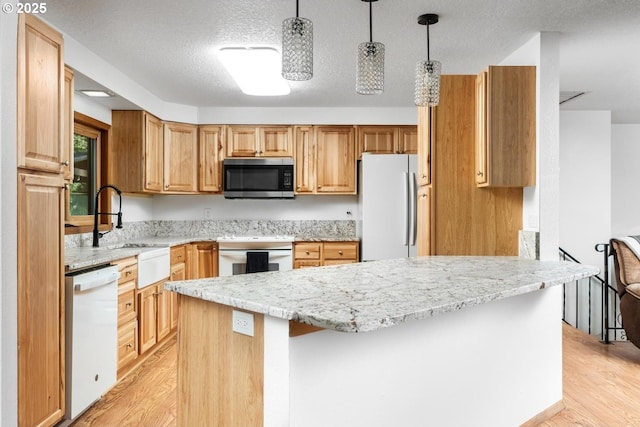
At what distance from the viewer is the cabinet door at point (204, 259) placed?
4.80 metres

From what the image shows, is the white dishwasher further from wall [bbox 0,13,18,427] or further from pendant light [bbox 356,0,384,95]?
pendant light [bbox 356,0,384,95]

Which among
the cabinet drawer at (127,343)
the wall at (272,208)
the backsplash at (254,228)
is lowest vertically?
the cabinet drawer at (127,343)

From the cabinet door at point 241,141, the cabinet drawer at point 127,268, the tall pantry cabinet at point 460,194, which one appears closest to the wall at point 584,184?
the tall pantry cabinet at point 460,194

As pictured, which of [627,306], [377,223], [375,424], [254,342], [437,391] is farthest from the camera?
[377,223]

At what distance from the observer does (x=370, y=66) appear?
2137mm

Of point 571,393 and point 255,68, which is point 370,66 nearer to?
point 255,68

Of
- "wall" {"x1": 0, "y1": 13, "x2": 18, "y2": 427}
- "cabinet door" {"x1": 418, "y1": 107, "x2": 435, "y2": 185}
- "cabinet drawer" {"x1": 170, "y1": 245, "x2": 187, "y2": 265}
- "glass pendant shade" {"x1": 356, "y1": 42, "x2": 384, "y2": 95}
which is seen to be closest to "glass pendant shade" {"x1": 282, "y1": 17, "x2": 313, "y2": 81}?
"glass pendant shade" {"x1": 356, "y1": 42, "x2": 384, "y2": 95}

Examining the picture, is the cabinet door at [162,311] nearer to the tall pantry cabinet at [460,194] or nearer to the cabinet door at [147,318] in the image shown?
the cabinet door at [147,318]

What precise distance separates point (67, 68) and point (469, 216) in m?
2.82

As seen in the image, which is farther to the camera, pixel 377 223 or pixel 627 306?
pixel 377 223

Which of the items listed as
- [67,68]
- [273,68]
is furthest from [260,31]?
[67,68]

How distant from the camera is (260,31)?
2939mm

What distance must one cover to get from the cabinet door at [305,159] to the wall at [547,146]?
8.75 ft

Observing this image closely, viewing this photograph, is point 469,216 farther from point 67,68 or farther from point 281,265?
point 67,68
